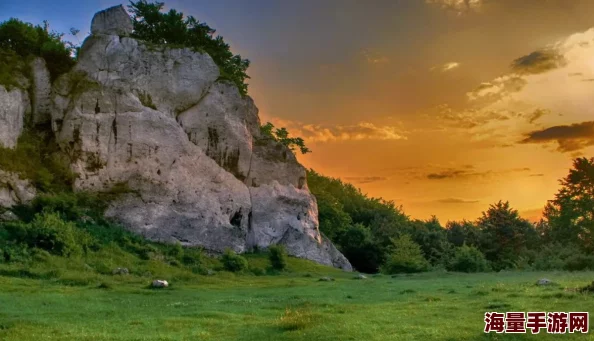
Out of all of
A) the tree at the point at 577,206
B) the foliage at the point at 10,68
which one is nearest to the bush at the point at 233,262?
the foliage at the point at 10,68

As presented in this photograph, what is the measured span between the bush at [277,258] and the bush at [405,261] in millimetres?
11421

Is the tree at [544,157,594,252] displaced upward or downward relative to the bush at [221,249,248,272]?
upward

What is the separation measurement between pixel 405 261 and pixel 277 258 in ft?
42.1

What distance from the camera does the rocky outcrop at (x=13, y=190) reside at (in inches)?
1421

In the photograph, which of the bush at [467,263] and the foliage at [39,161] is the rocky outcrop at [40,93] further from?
the bush at [467,263]

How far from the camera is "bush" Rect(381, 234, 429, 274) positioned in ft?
162

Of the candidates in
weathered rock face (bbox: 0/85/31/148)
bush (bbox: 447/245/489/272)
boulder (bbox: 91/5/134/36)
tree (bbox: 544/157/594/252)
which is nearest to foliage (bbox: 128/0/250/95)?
boulder (bbox: 91/5/134/36)

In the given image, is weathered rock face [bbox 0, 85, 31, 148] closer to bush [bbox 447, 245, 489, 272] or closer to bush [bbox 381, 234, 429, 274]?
bush [bbox 381, 234, 429, 274]

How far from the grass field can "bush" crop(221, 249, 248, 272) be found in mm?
10067

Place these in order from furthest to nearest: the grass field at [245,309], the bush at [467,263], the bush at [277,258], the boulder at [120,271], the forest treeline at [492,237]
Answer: the forest treeline at [492,237] → the bush at [467,263] → the bush at [277,258] → the boulder at [120,271] → the grass field at [245,309]

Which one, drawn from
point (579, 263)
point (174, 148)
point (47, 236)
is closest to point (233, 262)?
point (174, 148)

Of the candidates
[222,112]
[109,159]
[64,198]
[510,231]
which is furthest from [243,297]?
[510,231]

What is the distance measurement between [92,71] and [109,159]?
7.97 metres

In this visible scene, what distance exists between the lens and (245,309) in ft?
64.3
